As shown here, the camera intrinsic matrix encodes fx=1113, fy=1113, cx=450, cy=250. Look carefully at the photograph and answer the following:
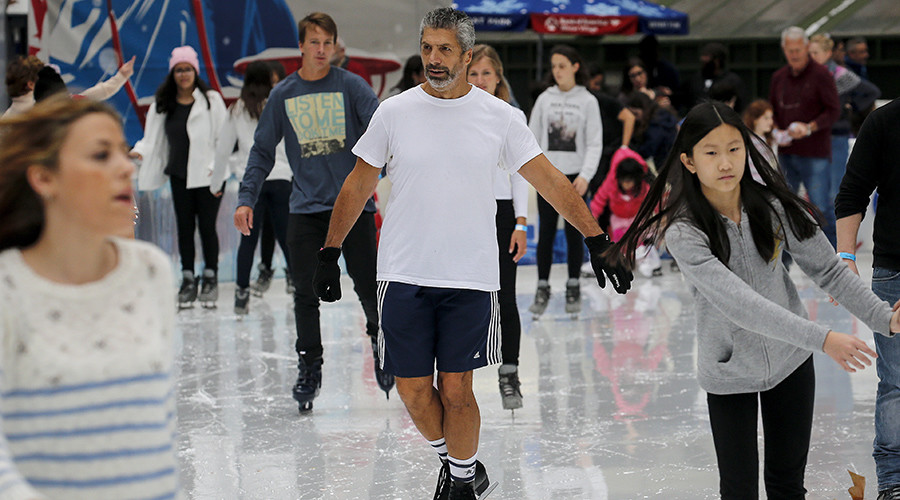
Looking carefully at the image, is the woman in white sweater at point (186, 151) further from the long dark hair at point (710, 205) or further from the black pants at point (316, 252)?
the long dark hair at point (710, 205)

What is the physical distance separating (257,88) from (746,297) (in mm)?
5154

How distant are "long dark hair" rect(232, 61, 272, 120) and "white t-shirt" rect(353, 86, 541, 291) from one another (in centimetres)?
405

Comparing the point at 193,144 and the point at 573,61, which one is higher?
the point at 573,61

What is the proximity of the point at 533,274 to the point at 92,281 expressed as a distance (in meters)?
7.90

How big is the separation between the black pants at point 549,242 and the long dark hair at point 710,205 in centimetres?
352

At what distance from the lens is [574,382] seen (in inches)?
214

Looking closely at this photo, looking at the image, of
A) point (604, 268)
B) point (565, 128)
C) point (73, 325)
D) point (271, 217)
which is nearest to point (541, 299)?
point (565, 128)

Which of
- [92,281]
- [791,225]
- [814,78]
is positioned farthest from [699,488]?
[814,78]

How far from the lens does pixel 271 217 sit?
24.2 ft

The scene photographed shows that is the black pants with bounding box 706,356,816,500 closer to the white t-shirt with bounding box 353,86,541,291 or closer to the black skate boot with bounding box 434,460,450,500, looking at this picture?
the white t-shirt with bounding box 353,86,541,291

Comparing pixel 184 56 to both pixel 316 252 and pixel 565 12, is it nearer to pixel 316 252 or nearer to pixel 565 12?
pixel 316 252

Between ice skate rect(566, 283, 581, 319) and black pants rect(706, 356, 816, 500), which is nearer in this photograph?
black pants rect(706, 356, 816, 500)

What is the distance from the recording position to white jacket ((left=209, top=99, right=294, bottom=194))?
664cm

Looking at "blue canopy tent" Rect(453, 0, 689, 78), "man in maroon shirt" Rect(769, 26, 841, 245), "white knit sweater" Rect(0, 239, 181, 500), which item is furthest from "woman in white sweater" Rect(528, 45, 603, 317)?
"white knit sweater" Rect(0, 239, 181, 500)
